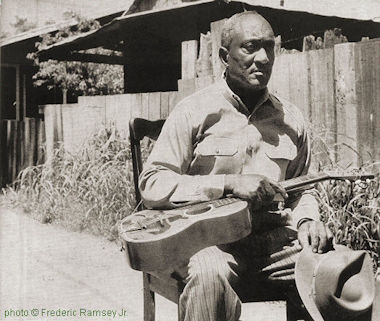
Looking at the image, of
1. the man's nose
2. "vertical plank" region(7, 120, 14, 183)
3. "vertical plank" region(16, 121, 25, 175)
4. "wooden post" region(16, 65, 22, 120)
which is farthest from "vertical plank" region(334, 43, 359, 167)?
"wooden post" region(16, 65, 22, 120)

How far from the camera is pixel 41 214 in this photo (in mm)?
7246

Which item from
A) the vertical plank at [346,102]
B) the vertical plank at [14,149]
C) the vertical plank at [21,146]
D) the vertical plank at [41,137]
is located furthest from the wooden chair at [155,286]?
the vertical plank at [14,149]

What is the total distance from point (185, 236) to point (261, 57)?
799 millimetres

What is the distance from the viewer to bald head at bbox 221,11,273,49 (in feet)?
8.02

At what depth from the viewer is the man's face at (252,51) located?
243 centimetres

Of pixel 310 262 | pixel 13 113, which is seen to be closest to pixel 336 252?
pixel 310 262

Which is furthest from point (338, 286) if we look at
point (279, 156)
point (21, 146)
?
point (21, 146)

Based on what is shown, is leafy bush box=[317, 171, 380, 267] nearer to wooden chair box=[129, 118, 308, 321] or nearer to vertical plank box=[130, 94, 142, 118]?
wooden chair box=[129, 118, 308, 321]

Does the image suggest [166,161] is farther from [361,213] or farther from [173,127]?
[361,213]

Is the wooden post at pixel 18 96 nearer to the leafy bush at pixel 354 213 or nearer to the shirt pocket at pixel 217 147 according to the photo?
the leafy bush at pixel 354 213

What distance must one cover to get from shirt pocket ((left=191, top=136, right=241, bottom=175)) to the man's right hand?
0.60 ft

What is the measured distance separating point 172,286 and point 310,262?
2.12ft

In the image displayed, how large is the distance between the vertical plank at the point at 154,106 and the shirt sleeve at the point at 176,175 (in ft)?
14.2

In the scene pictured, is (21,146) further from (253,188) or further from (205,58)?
(253,188)
